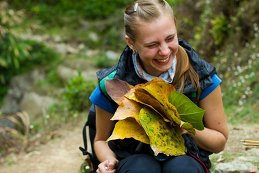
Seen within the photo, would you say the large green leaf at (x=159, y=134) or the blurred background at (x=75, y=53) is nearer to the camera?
the large green leaf at (x=159, y=134)

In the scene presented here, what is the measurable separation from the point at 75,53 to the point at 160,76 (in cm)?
798

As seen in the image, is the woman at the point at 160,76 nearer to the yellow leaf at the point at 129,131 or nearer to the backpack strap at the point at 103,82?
the backpack strap at the point at 103,82

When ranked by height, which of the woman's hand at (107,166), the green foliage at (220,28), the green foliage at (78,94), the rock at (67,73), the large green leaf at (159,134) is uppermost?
the large green leaf at (159,134)

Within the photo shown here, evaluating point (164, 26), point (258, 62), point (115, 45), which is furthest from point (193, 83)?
point (115, 45)

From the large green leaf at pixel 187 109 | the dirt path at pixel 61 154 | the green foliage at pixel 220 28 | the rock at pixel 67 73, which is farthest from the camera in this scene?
the rock at pixel 67 73

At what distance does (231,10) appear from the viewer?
24.2 feet

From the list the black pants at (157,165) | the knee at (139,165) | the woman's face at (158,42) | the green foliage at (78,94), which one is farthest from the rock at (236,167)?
the green foliage at (78,94)

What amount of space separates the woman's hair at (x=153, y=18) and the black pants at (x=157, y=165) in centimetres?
38

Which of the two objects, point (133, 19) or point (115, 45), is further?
point (115, 45)

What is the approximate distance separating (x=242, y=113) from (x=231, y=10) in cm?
231

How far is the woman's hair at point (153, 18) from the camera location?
8.97ft

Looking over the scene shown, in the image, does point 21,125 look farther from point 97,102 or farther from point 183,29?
point 97,102

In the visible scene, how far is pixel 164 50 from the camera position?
2.69 metres

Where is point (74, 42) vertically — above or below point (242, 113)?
below
